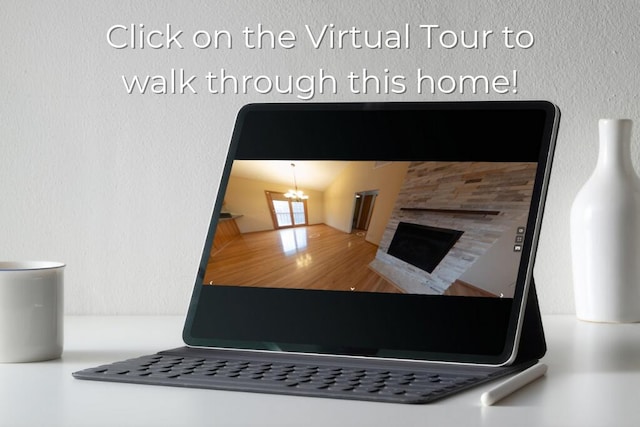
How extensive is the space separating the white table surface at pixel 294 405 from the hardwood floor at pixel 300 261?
0.16 meters

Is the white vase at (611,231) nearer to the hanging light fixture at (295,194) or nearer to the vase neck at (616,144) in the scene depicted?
the vase neck at (616,144)

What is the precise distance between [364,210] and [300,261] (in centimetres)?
9

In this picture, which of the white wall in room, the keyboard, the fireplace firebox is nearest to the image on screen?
the fireplace firebox

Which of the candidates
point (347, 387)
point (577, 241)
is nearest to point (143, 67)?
point (577, 241)

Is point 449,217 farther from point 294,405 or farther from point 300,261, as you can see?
point 294,405

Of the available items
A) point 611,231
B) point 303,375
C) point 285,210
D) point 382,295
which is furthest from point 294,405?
point 611,231

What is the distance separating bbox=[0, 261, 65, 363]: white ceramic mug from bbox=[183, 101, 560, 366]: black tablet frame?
0.15 m

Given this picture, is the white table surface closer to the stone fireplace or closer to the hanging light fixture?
the stone fireplace

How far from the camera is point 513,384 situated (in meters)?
0.78

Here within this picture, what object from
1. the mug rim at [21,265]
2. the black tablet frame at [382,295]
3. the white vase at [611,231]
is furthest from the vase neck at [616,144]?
the mug rim at [21,265]

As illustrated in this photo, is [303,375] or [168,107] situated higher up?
[168,107]

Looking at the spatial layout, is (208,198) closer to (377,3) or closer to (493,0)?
(377,3)

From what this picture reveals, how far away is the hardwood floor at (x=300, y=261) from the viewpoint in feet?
3.25

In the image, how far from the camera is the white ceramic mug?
931mm
